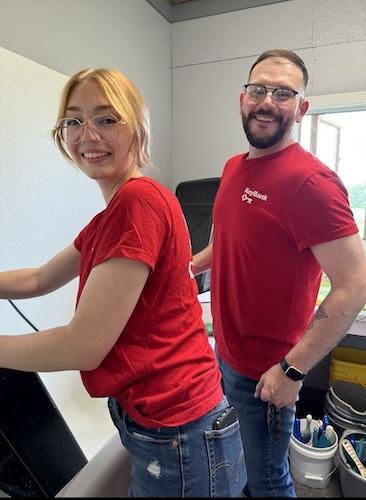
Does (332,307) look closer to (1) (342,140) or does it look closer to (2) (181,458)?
(2) (181,458)

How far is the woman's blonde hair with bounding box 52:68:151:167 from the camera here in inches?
28.2

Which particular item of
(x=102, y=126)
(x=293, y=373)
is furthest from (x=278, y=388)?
(x=102, y=126)

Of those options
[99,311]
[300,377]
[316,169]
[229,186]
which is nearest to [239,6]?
[229,186]

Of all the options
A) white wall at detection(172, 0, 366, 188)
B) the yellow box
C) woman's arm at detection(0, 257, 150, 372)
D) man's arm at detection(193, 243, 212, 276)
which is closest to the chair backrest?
white wall at detection(172, 0, 366, 188)

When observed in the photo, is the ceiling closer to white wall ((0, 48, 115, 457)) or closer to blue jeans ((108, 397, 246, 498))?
white wall ((0, 48, 115, 457))

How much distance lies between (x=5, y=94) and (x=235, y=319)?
3.86 ft

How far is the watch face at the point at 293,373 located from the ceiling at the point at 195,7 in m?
2.30

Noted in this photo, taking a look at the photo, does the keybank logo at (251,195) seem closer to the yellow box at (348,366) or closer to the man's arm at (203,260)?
the man's arm at (203,260)

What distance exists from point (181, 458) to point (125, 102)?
2.20ft

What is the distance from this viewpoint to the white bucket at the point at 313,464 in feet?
5.70

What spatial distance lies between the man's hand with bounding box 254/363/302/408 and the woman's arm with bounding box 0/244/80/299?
61 centimetres

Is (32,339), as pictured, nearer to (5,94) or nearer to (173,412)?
(173,412)

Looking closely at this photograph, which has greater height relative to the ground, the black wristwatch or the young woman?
the young woman

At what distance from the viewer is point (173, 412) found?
67 centimetres
